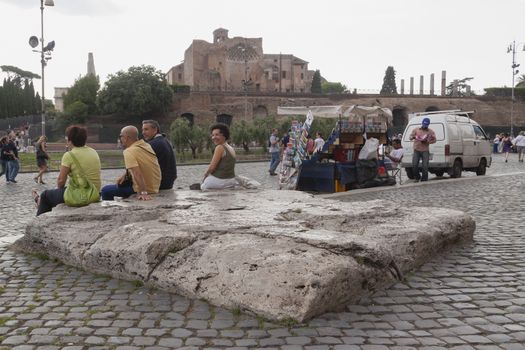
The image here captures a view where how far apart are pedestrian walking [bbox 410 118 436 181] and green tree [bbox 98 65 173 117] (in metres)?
48.2

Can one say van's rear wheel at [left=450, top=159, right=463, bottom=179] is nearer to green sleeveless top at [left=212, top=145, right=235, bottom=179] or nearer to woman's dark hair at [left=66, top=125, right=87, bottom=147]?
green sleeveless top at [left=212, top=145, right=235, bottom=179]

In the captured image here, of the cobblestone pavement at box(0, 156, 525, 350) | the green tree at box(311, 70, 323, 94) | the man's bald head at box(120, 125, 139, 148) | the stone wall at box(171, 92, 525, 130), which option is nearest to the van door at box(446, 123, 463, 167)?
the cobblestone pavement at box(0, 156, 525, 350)

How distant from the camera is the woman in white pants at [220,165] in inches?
320

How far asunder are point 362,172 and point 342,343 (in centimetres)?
993

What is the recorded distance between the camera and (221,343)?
133 inches

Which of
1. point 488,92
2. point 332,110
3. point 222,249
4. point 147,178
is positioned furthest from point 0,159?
point 488,92

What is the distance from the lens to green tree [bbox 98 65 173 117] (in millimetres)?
59500

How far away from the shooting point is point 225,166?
8.22 meters

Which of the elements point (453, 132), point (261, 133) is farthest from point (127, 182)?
point (261, 133)

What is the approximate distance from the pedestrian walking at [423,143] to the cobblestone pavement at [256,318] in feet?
29.2

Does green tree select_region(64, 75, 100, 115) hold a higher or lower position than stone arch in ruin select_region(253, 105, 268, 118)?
higher

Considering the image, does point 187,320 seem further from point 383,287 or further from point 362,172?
point 362,172

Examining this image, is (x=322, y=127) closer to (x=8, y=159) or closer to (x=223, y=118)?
(x=8, y=159)

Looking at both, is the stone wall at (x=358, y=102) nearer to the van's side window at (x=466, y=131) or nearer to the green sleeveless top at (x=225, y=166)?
the van's side window at (x=466, y=131)
